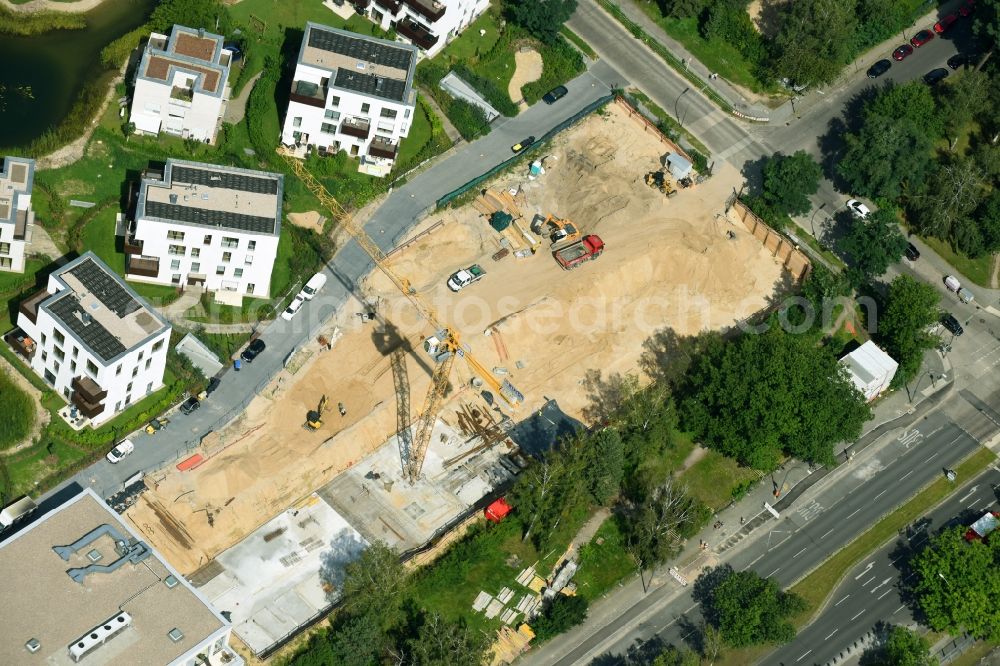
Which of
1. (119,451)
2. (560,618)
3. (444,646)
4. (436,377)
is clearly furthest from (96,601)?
(560,618)

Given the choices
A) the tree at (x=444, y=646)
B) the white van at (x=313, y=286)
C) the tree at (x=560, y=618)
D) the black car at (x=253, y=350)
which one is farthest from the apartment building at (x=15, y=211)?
the tree at (x=560, y=618)

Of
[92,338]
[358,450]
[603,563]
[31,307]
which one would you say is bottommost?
[31,307]

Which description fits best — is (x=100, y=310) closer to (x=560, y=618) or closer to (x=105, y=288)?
(x=105, y=288)

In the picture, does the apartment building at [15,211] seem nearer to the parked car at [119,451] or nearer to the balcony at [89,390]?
the balcony at [89,390]

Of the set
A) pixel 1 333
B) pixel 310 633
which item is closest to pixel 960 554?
pixel 310 633

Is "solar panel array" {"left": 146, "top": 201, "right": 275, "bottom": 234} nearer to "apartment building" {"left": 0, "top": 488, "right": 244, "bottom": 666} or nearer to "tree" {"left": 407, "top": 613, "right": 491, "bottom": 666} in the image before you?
"apartment building" {"left": 0, "top": 488, "right": 244, "bottom": 666}

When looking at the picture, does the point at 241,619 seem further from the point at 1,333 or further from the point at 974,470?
the point at 974,470
